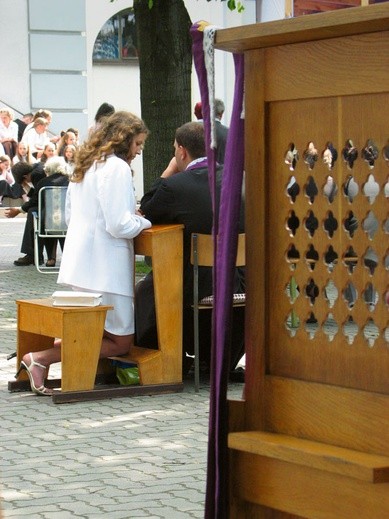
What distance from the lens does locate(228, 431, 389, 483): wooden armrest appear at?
3223 mm

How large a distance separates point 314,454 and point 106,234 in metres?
4.73

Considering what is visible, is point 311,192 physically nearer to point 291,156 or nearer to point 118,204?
point 291,156

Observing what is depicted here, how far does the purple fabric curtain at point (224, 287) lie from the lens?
3.68 metres

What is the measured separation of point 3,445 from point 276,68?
139 inches

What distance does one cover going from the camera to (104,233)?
7977mm

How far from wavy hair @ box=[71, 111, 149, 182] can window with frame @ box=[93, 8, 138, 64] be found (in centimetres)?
2197

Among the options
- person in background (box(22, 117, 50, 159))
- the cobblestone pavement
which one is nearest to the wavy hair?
the cobblestone pavement

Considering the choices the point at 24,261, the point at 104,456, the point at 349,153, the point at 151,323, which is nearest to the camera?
the point at 349,153

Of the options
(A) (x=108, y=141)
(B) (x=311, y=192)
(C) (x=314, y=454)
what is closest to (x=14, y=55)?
(A) (x=108, y=141)

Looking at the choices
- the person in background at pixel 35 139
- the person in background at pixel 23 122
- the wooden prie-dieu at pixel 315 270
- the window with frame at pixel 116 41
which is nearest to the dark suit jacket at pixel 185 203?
the wooden prie-dieu at pixel 315 270

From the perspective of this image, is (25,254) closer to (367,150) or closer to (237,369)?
(237,369)

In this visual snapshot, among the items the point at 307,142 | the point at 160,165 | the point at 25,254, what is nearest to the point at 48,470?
the point at 307,142

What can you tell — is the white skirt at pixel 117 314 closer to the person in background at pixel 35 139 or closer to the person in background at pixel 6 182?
the person in background at pixel 6 182

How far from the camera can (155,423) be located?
23.4 feet
